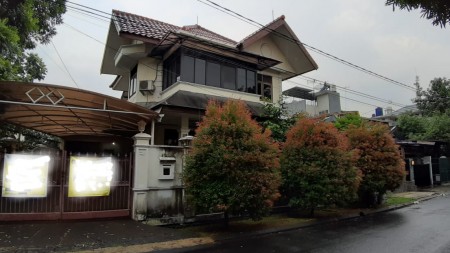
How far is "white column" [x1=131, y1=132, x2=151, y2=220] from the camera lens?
31.4ft

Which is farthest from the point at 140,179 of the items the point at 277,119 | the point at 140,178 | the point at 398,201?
the point at 398,201

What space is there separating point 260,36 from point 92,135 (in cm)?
1056

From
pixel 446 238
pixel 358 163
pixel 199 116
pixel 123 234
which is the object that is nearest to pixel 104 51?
pixel 199 116

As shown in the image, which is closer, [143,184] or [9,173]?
[9,173]

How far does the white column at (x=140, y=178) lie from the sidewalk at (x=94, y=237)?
1.22 feet

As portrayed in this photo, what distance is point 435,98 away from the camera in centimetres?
3675

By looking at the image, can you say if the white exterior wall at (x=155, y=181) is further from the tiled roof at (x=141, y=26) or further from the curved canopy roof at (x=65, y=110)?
the tiled roof at (x=141, y=26)

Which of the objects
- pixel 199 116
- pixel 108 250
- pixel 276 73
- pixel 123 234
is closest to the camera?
pixel 108 250

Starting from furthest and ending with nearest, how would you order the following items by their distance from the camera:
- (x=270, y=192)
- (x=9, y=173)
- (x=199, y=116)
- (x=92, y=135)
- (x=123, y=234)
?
(x=92, y=135) < (x=199, y=116) < (x=270, y=192) < (x=9, y=173) < (x=123, y=234)

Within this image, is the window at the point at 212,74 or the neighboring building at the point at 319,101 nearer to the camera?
the window at the point at 212,74

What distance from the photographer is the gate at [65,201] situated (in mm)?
8883

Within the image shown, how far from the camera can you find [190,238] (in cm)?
835

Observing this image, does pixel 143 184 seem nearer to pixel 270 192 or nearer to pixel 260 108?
pixel 270 192

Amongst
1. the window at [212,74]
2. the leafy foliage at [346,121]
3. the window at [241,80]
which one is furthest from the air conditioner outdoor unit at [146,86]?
the leafy foliage at [346,121]
